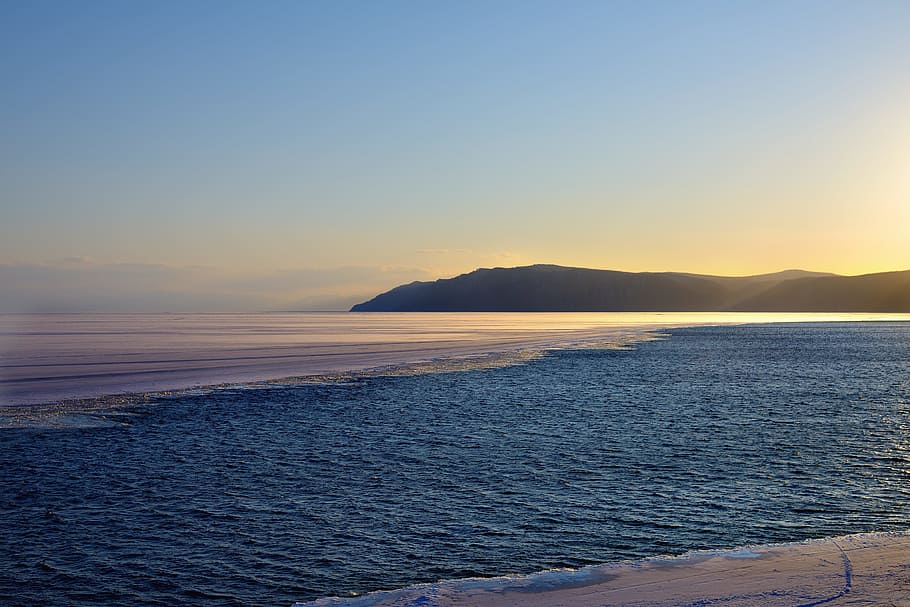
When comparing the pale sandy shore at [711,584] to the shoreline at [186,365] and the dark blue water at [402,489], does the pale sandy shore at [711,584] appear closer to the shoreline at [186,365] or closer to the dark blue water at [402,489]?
the dark blue water at [402,489]

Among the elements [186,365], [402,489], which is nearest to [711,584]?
[402,489]

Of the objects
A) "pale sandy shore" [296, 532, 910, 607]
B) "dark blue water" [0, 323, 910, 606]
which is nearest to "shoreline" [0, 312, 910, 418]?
"dark blue water" [0, 323, 910, 606]

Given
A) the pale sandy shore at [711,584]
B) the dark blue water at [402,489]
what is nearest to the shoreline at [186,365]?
the dark blue water at [402,489]

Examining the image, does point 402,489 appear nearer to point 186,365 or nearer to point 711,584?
point 711,584

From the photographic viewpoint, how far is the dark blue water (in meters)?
11.0

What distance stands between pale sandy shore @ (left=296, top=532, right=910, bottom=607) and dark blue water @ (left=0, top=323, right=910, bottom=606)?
0.81 meters

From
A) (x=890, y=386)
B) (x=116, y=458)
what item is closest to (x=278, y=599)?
(x=116, y=458)

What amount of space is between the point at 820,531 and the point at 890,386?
28654 millimetres

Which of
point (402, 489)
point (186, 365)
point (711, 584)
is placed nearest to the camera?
point (711, 584)

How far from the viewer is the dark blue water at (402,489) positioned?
11.0m

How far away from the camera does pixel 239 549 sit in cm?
1173

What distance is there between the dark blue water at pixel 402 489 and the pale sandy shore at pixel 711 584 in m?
0.81

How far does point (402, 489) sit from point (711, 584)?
740 cm

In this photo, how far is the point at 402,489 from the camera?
15.4 meters
